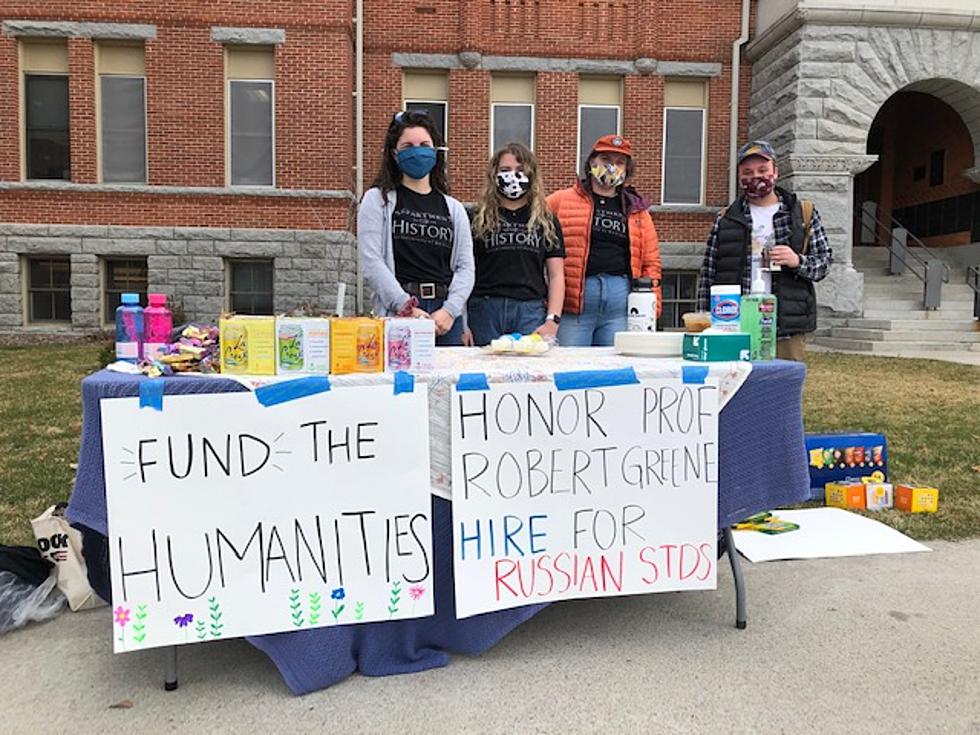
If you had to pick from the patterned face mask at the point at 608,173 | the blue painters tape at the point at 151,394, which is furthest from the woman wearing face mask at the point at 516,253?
the blue painters tape at the point at 151,394

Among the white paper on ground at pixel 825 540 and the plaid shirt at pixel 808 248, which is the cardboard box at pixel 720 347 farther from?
the plaid shirt at pixel 808 248

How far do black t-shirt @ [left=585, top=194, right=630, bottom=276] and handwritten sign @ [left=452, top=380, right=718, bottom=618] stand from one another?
5.34 feet

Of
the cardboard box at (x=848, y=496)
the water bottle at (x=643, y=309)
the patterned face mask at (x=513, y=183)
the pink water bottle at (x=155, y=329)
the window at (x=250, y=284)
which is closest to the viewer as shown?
the pink water bottle at (x=155, y=329)

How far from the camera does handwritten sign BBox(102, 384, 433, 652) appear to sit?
2254mm

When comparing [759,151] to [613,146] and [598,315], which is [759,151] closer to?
[613,146]

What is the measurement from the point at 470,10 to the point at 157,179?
608 cm

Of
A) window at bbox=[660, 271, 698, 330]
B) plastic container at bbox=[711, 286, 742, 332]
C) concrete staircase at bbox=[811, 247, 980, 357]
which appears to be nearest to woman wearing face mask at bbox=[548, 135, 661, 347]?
plastic container at bbox=[711, 286, 742, 332]

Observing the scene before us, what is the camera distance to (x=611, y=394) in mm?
2604

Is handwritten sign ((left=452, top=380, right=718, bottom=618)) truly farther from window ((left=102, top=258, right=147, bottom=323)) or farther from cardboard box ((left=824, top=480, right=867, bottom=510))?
window ((left=102, top=258, right=147, bottom=323))

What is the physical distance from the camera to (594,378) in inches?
101

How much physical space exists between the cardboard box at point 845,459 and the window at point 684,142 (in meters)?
10.2

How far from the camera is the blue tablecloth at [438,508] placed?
229 cm

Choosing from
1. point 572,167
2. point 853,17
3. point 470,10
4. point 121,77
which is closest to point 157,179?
point 121,77

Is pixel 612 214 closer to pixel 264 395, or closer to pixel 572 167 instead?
pixel 264 395
